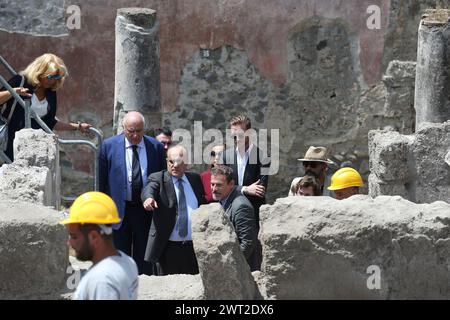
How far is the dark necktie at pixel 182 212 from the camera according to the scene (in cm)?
1004

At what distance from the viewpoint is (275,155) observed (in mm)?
17219

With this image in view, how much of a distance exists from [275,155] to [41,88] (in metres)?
6.56

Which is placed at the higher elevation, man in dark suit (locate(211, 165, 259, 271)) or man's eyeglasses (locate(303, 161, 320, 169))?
man's eyeglasses (locate(303, 161, 320, 169))

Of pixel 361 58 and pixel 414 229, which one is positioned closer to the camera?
pixel 414 229

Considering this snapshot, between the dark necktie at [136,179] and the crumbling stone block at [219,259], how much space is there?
2616mm

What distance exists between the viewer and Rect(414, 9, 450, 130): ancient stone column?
1452cm

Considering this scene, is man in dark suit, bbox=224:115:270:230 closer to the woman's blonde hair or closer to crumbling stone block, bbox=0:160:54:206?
the woman's blonde hair

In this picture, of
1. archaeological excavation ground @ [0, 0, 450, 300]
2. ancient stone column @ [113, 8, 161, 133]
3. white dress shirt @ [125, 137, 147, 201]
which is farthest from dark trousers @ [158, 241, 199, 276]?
ancient stone column @ [113, 8, 161, 133]

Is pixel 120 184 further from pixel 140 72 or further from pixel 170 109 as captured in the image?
pixel 170 109

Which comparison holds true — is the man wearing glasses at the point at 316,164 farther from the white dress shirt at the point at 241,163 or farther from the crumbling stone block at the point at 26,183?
the crumbling stone block at the point at 26,183

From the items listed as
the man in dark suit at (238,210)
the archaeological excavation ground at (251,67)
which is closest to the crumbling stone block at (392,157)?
the man in dark suit at (238,210)

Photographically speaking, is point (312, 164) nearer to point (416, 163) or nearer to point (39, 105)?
point (416, 163)

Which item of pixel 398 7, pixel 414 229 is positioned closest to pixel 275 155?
pixel 398 7

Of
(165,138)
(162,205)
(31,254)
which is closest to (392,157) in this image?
(162,205)
